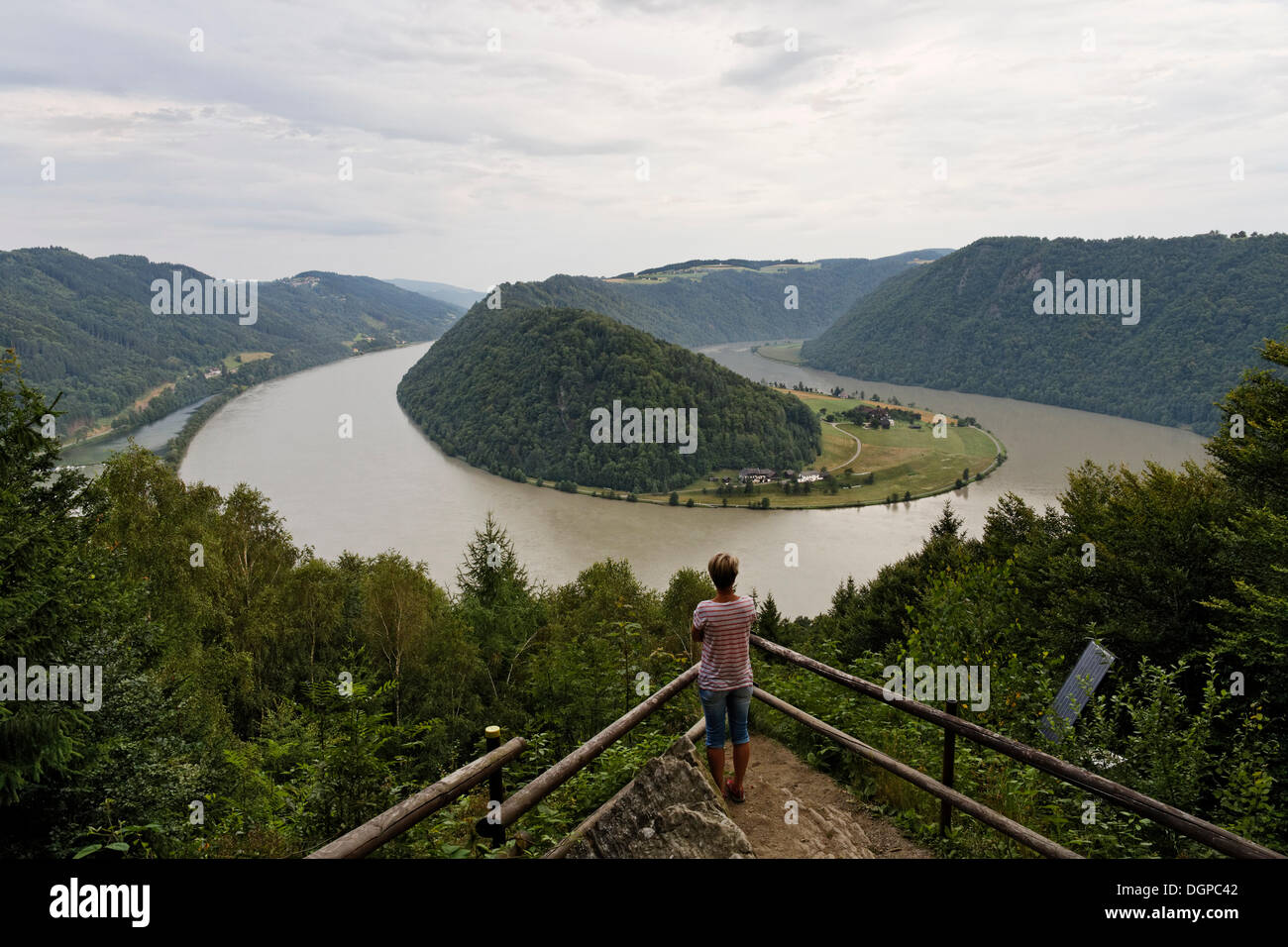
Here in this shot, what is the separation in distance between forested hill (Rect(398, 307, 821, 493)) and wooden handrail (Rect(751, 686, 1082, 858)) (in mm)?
75456

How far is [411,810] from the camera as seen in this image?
9.18ft

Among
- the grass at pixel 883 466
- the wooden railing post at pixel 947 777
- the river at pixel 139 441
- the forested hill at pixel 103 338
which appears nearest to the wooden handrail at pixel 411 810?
the wooden railing post at pixel 947 777

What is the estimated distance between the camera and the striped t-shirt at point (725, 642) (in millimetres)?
4363

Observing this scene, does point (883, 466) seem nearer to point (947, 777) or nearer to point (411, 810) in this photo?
point (947, 777)

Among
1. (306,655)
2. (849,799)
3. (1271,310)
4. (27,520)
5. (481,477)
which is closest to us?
(849,799)

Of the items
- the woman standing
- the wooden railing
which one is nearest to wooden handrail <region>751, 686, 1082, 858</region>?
the wooden railing

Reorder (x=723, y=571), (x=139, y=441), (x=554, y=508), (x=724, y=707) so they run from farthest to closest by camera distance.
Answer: (x=139, y=441) → (x=554, y=508) → (x=724, y=707) → (x=723, y=571)

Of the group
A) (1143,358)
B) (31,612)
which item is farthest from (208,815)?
(1143,358)

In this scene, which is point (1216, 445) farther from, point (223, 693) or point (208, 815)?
point (223, 693)

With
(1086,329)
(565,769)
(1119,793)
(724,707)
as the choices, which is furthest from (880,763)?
(1086,329)

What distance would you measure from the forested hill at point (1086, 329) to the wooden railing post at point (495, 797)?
129 m

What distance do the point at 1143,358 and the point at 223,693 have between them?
502 feet

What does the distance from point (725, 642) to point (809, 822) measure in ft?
4.18

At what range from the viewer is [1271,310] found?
4636 inches
